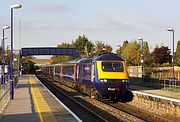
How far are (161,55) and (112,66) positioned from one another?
239ft

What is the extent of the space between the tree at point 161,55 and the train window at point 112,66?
237 feet

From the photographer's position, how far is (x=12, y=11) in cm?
2656

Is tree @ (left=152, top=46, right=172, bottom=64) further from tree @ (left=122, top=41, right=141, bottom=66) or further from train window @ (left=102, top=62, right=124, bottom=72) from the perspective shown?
train window @ (left=102, top=62, right=124, bottom=72)

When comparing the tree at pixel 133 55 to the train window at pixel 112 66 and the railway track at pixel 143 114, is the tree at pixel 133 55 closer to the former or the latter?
the train window at pixel 112 66

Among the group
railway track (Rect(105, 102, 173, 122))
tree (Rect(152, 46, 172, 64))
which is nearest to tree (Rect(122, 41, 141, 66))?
tree (Rect(152, 46, 172, 64))

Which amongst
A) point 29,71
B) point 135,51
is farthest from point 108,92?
point 29,71

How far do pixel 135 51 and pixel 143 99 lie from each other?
68538mm

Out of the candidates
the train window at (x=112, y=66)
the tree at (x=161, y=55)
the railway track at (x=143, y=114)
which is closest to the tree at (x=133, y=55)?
the tree at (x=161, y=55)

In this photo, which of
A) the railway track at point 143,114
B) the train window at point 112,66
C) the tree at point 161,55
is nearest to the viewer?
the railway track at point 143,114

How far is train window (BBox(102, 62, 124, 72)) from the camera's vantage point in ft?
86.7

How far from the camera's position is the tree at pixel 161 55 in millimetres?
97606

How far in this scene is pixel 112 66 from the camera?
26.6 m

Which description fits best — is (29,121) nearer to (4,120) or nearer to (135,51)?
(4,120)

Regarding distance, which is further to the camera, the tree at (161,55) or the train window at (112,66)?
the tree at (161,55)
